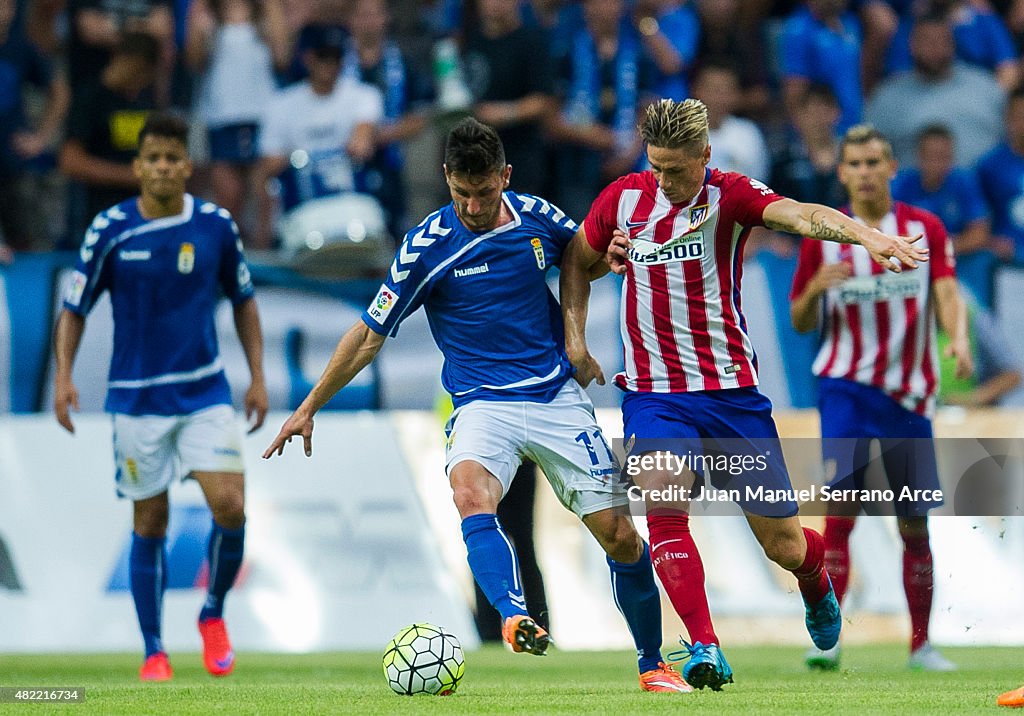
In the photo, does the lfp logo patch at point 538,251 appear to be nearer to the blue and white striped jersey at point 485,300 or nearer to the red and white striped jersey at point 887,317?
the blue and white striped jersey at point 485,300

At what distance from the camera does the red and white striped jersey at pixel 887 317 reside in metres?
8.48

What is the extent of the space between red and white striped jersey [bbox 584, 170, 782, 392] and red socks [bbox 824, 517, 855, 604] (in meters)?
1.90

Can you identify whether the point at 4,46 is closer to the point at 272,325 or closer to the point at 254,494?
the point at 272,325

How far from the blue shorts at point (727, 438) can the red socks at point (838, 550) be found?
163cm

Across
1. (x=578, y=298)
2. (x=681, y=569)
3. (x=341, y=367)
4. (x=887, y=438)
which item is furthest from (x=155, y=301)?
(x=887, y=438)

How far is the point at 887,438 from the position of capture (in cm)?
848

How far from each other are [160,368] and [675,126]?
332 cm

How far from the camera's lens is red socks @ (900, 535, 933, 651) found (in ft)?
27.1

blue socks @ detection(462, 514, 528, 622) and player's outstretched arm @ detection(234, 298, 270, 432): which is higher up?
player's outstretched arm @ detection(234, 298, 270, 432)

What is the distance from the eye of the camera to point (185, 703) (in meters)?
6.41

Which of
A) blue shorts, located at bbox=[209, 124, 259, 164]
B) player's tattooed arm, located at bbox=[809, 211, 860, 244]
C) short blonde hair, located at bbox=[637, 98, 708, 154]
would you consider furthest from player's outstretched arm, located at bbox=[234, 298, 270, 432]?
blue shorts, located at bbox=[209, 124, 259, 164]

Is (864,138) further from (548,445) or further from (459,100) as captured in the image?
(459,100)

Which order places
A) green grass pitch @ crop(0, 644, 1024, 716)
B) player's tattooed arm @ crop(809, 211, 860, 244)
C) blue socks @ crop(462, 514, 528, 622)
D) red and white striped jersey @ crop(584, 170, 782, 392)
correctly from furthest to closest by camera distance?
red and white striped jersey @ crop(584, 170, 782, 392)
blue socks @ crop(462, 514, 528, 622)
player's tattooed arm @ crop(809, 211, 860, 244)
green grass pitch @ crop(0, 644, 1024, 716)

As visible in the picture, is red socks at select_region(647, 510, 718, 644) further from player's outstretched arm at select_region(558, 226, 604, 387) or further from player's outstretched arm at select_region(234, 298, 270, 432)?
player's outstretched arm at select_region(234, 298, 270, 432)
